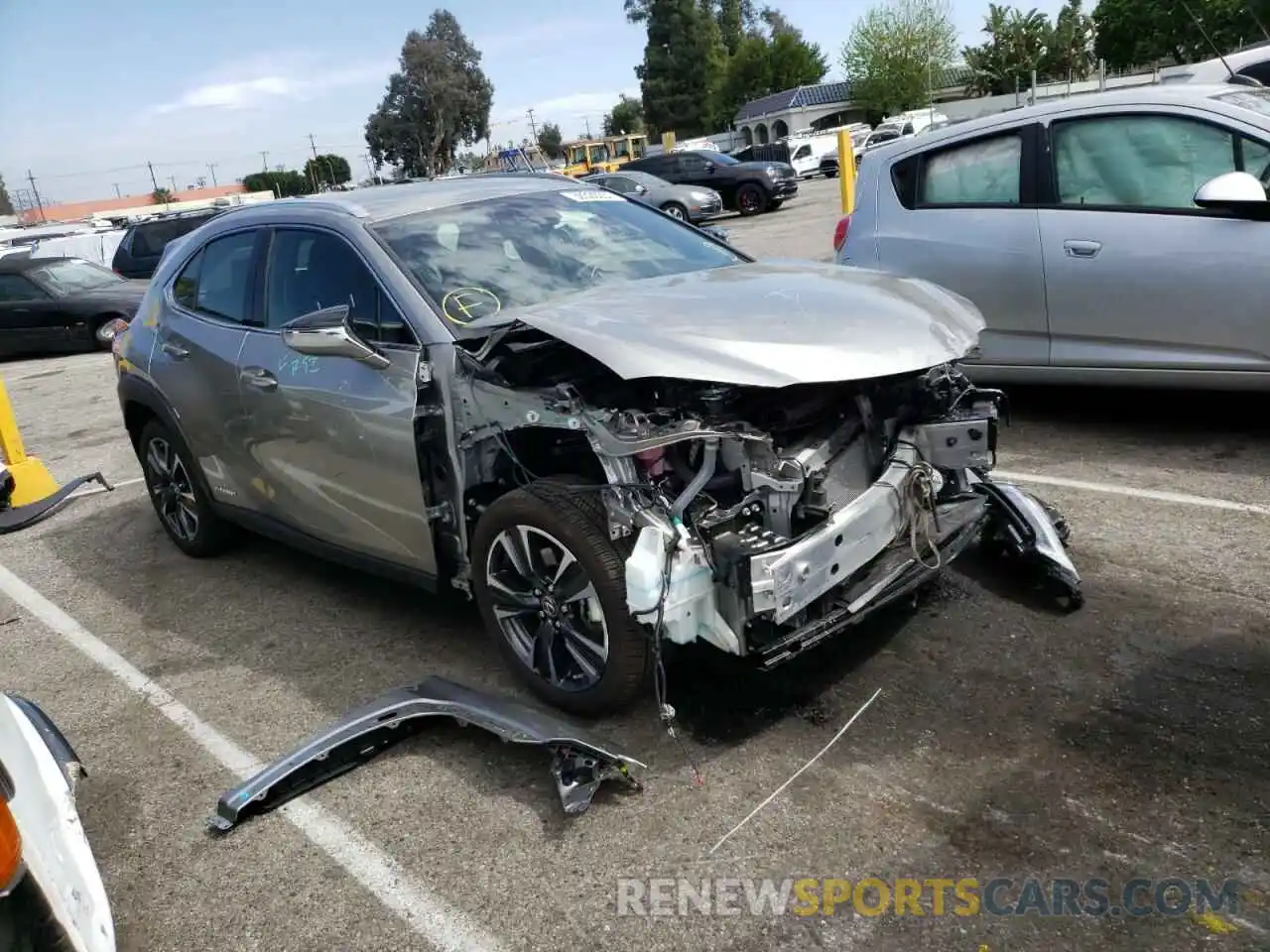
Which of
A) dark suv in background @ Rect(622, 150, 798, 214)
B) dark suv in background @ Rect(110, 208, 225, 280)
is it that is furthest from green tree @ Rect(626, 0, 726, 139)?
dark suv in background @ Rect(110, 208, 225, 280)

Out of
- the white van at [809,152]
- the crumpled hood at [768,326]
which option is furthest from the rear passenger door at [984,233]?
the white van at [809,152]

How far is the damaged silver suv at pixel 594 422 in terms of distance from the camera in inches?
127

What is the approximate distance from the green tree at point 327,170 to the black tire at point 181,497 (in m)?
70.6

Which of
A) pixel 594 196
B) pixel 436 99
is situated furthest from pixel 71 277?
pixel 436 99

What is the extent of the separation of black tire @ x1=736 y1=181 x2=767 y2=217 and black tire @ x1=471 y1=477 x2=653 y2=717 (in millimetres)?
23516

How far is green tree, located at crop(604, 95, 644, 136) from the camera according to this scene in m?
102

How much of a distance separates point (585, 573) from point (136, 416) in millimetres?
3601

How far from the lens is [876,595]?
345 cm

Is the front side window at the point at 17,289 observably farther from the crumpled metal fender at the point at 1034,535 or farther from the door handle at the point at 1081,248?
the crumpled metal fender at the point at 1034,535

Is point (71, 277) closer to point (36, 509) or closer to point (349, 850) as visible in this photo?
point (36, 509)

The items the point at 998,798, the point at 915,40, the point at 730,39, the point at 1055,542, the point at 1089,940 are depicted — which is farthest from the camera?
the point at 730,39

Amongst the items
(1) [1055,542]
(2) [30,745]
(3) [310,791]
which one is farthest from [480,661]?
(1) [1055,542]

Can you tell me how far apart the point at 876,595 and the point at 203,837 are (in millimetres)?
2249

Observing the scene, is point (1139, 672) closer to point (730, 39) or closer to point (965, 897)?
point (965, 897)
